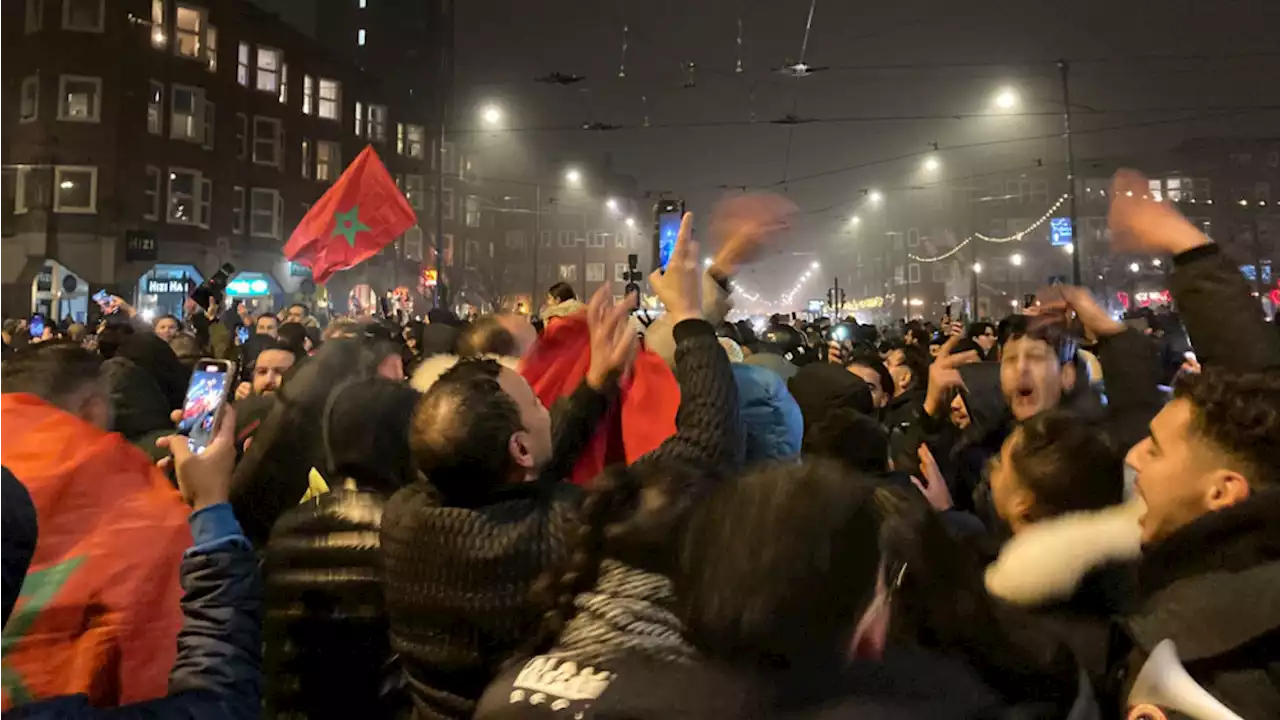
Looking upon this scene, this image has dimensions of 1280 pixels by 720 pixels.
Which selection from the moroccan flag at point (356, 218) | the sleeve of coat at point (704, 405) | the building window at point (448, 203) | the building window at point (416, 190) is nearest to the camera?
the sleeve of coat at point (704, 405)

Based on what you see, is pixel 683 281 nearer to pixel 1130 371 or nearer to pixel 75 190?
pixel 1130 371

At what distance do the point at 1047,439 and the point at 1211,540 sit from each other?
0.84 m

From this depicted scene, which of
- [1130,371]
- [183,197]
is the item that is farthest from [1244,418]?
[183,197]

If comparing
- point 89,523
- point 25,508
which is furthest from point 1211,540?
point 89,523

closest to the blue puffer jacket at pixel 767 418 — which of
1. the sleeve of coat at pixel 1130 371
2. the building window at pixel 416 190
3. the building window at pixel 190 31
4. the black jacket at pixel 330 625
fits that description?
the black jacket at pixel 330 625

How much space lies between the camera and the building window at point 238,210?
37.9 metres

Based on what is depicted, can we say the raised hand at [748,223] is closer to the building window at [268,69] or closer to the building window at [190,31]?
the building window at [190,31]

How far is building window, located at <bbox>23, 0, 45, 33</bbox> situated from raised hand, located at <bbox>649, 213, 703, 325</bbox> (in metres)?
36.0

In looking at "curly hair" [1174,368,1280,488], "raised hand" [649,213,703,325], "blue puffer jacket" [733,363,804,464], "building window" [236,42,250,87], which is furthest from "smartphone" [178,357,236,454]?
"building window" [236,42,250,87]

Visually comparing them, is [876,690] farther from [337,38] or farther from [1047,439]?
[337,38]

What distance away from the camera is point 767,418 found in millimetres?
4043

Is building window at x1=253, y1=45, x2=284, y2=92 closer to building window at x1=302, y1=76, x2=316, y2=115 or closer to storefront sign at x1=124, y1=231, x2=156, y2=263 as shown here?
building window at x1=302, y1=76, x2=316, y2=115

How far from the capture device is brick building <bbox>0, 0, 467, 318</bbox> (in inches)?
1227

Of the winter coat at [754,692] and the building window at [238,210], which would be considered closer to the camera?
the winter coat at [754,692]
